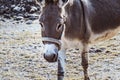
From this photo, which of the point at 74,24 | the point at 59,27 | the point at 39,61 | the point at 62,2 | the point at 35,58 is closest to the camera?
the point at 59,27

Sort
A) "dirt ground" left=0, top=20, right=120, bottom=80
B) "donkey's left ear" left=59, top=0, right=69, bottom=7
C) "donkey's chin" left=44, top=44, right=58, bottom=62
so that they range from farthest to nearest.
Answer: "dirt ground" left=0, top=20, right=120, bottom=80 < "donkey's left ear" left=59, top=0, right=69, bottom=7 < "donkey's chin" left=44, top=44, right=58, bottom=62

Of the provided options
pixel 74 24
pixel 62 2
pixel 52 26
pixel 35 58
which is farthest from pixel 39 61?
pixel 52 26

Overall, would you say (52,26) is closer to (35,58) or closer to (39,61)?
(39,61)

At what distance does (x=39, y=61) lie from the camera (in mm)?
5535

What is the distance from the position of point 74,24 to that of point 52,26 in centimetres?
78

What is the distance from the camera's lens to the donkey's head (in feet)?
10.7

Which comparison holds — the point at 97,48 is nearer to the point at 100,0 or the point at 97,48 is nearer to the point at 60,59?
the point at 100,0

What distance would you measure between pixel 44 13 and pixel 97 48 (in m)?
2.84

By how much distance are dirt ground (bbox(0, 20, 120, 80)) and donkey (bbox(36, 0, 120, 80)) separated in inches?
22.0

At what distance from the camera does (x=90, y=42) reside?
4316mm

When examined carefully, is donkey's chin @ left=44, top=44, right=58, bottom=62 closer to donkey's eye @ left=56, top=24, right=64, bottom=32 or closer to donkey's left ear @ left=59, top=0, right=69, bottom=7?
donkey's eye @ left=56, top=24, right=64, bottom=32

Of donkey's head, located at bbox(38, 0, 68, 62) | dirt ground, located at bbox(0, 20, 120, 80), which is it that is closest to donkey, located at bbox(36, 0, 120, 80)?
donkey's head, located at bbox(38, 0, 68, 62)

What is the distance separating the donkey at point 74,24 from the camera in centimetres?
331

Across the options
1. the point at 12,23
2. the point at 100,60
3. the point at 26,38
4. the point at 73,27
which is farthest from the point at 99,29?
the point at 12,23
